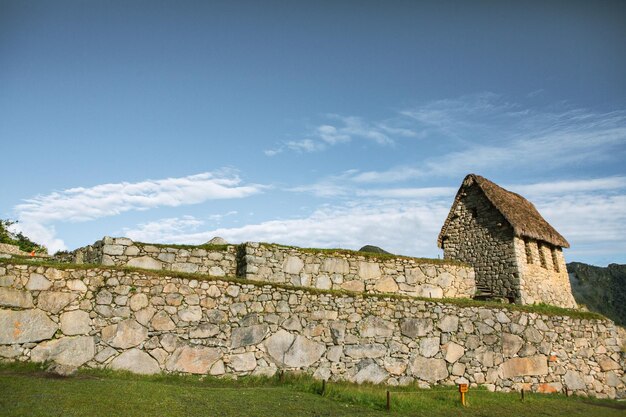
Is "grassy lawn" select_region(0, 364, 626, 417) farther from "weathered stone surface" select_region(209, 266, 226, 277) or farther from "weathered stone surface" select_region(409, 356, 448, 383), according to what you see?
"weathered stone surface" select_region(209, 266, 226, 277)

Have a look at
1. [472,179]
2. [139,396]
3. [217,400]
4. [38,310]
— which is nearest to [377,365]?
[217,400]

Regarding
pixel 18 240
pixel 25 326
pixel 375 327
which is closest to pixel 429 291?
pixel 375 327

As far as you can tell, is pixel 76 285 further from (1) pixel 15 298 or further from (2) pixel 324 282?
(2) pixel 324 282

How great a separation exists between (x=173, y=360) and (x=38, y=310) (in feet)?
11.6

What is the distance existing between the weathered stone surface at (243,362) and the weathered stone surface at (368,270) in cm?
606

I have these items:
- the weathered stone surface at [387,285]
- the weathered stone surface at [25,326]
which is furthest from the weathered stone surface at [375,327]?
the weathered stone surface at [25,326]

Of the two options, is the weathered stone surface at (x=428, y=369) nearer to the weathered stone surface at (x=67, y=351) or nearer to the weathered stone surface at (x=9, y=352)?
the weathered stone surface at (x=67, y=351)

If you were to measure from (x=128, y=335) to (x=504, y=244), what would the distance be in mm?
17708

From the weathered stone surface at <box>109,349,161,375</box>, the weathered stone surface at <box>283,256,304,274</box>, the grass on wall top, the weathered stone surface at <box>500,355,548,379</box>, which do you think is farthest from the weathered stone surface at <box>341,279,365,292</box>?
the weathered stone surface at <box>109,349,161,375</box>

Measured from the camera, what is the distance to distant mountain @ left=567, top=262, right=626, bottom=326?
36219mm

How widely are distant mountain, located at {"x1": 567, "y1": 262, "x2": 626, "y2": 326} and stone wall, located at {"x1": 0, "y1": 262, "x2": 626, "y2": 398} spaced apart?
2347cm

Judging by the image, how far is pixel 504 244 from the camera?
21125 mm

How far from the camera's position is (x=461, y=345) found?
14367 mm

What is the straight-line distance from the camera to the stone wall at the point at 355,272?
15.1m
